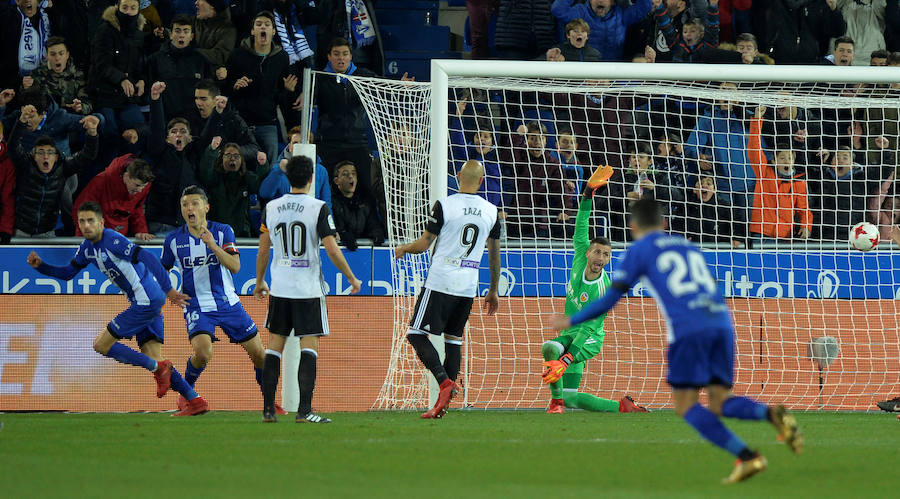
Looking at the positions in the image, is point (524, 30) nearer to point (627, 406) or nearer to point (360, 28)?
point (360, 28)

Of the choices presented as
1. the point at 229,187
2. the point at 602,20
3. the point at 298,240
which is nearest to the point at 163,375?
the point at 298,240

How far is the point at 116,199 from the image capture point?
1295cm

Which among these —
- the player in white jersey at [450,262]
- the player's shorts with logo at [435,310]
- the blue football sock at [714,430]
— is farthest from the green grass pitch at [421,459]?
the player's shorts with logo at [435,310]

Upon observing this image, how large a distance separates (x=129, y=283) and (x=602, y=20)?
757 centimetres

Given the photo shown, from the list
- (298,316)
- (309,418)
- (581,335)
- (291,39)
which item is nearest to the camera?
(298,316)

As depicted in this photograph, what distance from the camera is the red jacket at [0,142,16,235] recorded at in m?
12.9

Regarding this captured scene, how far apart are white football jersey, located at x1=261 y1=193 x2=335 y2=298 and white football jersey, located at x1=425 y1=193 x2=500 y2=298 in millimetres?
1160

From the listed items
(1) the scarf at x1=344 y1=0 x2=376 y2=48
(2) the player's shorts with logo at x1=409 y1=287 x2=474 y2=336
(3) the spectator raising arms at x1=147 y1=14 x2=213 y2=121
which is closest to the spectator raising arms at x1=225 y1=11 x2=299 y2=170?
(3) the spectator raising arms at x1=147 y1=14 x2=213 y2=121

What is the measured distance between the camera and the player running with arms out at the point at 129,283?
35.6ft

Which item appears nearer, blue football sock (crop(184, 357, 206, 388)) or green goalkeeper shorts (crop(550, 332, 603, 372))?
blue football sock (crop(184, 357, 206, 388))

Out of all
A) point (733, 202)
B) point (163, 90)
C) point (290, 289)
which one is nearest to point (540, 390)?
point (733, 202)

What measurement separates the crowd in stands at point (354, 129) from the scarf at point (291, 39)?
19 millimetres

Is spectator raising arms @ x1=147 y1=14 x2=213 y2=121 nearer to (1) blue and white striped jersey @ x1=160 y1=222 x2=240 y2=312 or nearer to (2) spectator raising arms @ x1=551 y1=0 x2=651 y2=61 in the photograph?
(1) blue and white striped jersey @ x1=160 y1=222 x2=240 y2=312

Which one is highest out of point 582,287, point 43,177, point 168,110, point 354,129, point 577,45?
point 577,45
